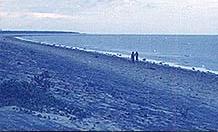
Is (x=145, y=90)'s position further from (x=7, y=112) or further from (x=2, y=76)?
(x=7, y=112)

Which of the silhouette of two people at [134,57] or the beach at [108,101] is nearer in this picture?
the beach at [108,101]

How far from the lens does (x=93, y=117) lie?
2388cm

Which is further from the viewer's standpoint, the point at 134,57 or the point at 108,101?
the point at 134,57

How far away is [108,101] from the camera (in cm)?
2839

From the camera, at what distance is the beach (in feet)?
75.0

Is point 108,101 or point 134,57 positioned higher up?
point 108,101

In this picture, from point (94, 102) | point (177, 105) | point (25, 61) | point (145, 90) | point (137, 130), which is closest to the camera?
point (137, 130)

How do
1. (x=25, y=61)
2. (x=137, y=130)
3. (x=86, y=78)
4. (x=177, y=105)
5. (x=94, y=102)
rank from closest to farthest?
(x=137, y=130) < (x=94, y=102) < (x=177, y=105) < (x=86, y=78) < (x=25, y=61)

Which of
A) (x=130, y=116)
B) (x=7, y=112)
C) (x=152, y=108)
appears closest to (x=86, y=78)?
(x=152, y=108)

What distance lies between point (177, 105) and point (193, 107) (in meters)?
0.89

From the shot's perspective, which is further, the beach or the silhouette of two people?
the silhouette of two people

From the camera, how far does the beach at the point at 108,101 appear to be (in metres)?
22.9

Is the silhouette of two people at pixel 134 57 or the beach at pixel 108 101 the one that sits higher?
the beach at pixel 108 101

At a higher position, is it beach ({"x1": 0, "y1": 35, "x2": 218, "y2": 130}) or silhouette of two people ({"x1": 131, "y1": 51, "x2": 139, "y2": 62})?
beach ({"x1": 0, "y1": 35, "x2": 218, "y2": 130})
